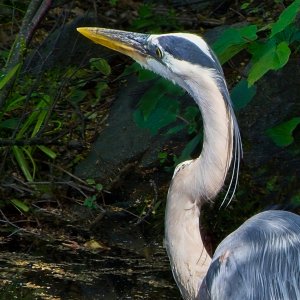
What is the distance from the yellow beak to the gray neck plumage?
13.1 inches

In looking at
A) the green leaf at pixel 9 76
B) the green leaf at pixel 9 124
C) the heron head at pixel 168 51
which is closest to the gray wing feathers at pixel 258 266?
the heron head at pixel 168 51

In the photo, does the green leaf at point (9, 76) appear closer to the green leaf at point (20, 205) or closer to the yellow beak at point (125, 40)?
the green leaf at point (20, 205)

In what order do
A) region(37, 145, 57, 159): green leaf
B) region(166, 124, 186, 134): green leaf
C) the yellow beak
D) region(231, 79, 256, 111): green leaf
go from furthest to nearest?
region(37, 145, 57, 159): green leaf, region(166, 124, 186, 134): green leaf, region(231, 79, 256, 111): green leaf, the yellow beak

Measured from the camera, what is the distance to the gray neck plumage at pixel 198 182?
182 inches

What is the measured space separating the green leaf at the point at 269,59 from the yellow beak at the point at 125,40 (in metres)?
0.73

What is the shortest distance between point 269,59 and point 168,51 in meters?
0.91

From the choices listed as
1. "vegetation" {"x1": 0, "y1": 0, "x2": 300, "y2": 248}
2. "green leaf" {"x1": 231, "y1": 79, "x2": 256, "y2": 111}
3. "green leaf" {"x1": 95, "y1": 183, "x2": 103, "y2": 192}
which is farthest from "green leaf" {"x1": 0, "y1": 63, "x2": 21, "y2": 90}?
"green leaf" {"x1": 231, "y1": 79, "x2": 256, "y2": 111}

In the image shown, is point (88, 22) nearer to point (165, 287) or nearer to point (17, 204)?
point (17, 204)

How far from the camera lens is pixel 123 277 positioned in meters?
Answer: 6.28

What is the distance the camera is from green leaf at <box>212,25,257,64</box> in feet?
18.9

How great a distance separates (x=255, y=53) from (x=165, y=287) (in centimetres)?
145

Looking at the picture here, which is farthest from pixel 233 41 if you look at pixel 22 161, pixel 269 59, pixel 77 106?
pixel 77 106

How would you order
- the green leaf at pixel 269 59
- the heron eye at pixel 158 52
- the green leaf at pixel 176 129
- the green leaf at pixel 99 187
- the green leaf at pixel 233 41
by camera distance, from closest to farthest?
the heron eye at pixel 158 52 → the green leaf at pixel 269 59 → the green leaf at pixel 233 41 → the green leaf at pixel 176 129 → the green leaf at pixel 99 187

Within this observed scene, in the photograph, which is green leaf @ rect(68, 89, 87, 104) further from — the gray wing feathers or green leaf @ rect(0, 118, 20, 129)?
the gray wing feathers
